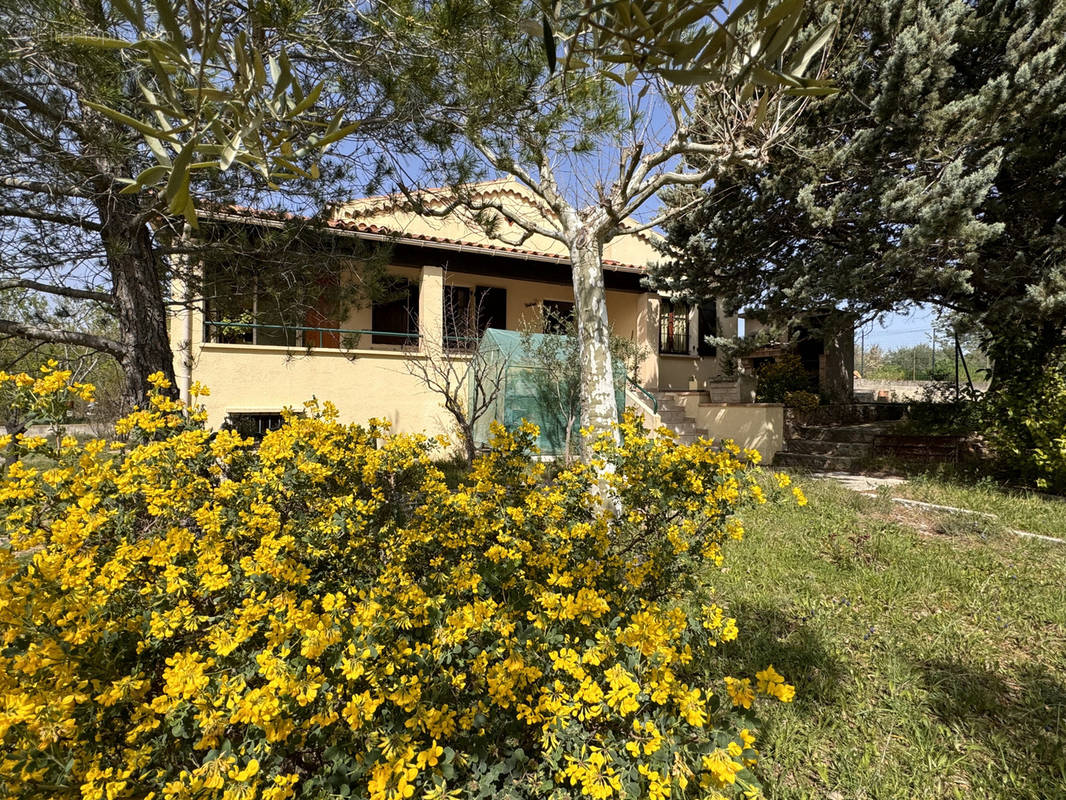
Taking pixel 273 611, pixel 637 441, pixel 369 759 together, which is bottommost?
pixel 369 759

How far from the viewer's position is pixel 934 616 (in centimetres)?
306

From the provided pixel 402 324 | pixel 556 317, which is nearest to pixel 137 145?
pixel 556 317

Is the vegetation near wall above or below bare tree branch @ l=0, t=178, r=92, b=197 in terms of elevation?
below

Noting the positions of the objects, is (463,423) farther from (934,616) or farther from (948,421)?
(948,421)

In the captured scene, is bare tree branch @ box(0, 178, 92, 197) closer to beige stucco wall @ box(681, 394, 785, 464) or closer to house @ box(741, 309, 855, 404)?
house @ box(741, 309, 855, 404)

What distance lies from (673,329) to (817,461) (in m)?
5.23

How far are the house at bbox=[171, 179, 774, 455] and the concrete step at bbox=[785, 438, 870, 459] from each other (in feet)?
8.35

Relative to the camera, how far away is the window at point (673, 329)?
1191 cm

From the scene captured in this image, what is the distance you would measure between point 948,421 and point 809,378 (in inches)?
163

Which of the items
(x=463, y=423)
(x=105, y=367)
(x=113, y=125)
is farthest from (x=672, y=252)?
(x=105, y=367)

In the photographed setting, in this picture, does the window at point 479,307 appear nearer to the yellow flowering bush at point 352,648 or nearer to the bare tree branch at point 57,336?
the bare tree branch at point 57,336

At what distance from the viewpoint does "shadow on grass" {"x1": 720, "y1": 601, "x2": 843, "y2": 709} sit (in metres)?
2.39

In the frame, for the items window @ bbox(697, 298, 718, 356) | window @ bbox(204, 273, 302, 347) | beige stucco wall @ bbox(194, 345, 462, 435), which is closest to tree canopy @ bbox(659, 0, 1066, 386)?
window @ bbox(204, 273, 302, 347)

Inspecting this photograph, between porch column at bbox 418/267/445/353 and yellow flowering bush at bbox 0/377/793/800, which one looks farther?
porch column at bbox 418/267/445/353
